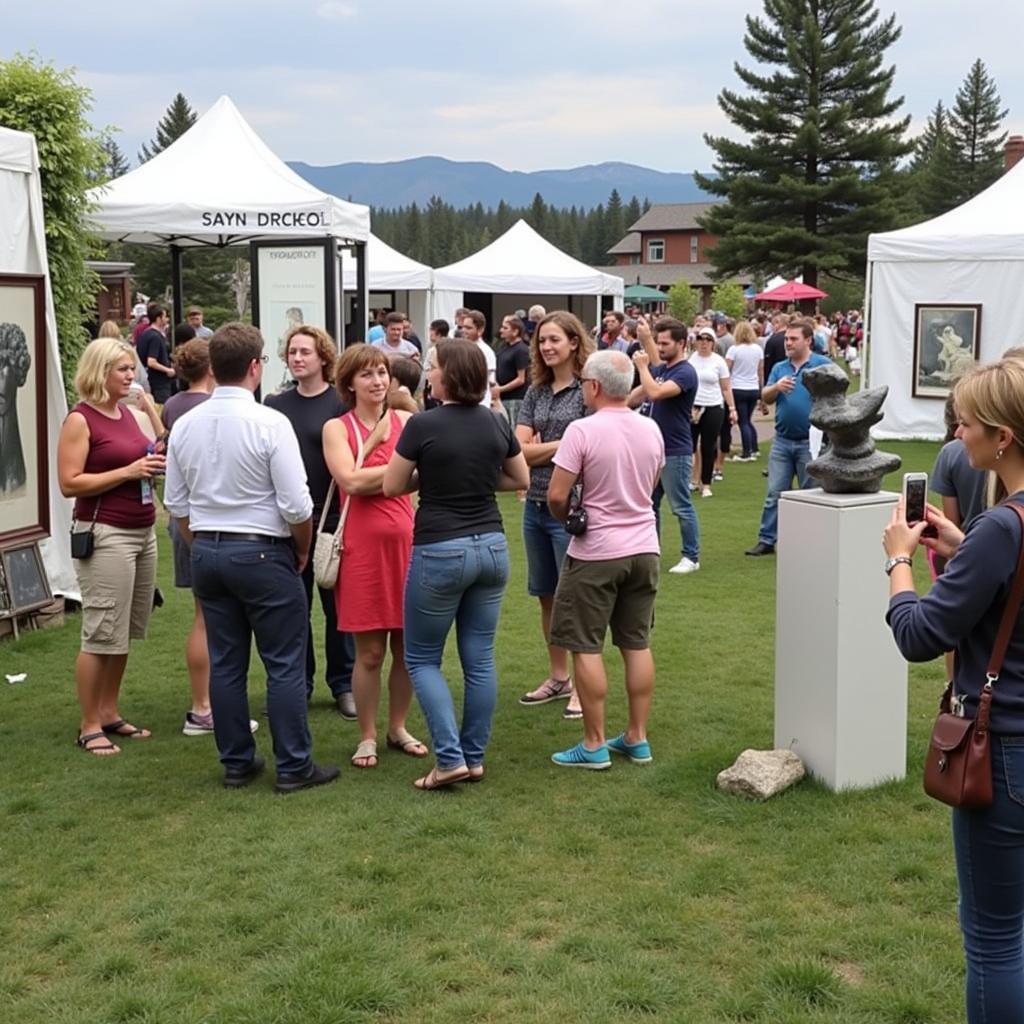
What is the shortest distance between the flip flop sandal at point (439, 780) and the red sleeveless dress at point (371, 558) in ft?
2.17

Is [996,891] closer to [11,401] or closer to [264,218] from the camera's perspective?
[11,401]

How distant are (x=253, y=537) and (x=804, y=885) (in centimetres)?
240

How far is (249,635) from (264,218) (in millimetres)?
9173

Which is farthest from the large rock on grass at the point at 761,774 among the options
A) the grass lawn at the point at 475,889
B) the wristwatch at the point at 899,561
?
the wristwatch at the point at 899,561

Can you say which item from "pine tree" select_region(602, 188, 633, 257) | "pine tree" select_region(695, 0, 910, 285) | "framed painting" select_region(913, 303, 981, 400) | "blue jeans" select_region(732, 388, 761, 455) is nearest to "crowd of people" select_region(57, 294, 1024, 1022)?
"blue jeans" select_region(732, 388, 761, 455)

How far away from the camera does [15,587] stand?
7953 mm

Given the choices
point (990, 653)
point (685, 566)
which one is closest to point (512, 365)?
point (685, 566)

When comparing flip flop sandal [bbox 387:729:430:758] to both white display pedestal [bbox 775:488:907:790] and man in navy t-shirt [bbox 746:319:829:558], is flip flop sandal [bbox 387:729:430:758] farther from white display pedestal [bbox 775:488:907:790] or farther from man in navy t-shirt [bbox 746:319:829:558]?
man in navy t-shirt [bbox 746:319:829:558]

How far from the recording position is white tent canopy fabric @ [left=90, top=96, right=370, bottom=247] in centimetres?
1345

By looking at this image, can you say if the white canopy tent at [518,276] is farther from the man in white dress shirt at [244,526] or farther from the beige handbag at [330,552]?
the man in white dress shirt at [244,526]

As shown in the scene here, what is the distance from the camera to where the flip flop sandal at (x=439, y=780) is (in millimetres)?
5254

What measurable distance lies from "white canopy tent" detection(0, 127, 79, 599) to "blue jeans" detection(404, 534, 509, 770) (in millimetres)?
3844

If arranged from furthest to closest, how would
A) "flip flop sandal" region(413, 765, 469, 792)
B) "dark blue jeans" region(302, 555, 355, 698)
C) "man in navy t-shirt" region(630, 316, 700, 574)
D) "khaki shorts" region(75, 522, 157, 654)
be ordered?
"man in navy t-shirt" region(630, 316, 700, 574)
"dark blue jeans" region(302, 555, 355, 698)
"khaki shorts" region(75, 522, 157, 654)
"flip flop sandal" region(413, 765, 469, 792)

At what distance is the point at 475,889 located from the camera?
4367 millimetres
